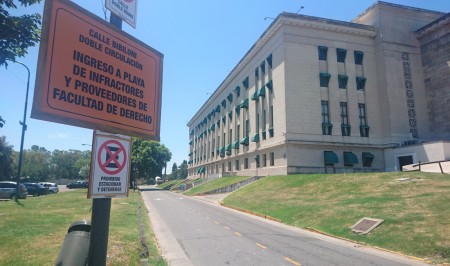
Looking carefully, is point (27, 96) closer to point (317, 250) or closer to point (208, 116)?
point (317, 250)

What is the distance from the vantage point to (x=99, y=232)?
10.1 ft

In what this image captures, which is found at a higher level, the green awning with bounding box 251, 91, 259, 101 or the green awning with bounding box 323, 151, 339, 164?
the green awning with bounding box 251, 91, 259, 101

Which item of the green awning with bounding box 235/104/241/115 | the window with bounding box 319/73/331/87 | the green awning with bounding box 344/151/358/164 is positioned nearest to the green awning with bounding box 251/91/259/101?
the green awning with bounding box 235/104/241/115

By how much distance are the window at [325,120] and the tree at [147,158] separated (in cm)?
4669

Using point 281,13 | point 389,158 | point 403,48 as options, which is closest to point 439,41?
point 403,48

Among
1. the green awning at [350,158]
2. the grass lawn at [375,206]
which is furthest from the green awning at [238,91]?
the grass lawn at [375,206]

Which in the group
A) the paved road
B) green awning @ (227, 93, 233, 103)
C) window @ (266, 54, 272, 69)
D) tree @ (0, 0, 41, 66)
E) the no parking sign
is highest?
window @ (266, 54, 272, 69)

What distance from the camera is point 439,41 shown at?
125 feet

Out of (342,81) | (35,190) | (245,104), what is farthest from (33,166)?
(342,81)

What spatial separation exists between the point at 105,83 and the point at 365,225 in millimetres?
12909

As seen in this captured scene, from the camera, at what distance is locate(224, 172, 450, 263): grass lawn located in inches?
418

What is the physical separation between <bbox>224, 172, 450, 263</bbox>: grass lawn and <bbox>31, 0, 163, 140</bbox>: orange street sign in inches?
380

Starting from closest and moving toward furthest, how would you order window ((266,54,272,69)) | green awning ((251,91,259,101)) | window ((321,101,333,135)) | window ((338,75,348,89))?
window ((321,101,333,135)), window ((338,75,348,89)), window ((266,54,272,69)), green awning ((251,91,259,101))

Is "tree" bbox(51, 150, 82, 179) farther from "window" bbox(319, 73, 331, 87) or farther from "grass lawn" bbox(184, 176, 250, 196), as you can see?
"window" bbox(319, 73, 331, 87)
